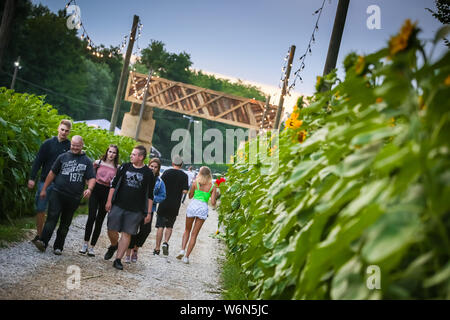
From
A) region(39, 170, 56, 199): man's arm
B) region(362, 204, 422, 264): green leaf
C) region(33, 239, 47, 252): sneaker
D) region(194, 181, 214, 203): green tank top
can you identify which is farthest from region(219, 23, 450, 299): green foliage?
region(194, 181, 214, 203): green tank top

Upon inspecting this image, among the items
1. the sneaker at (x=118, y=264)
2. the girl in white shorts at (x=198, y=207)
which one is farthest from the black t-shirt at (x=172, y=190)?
the sneaker at (x=118, y=264)

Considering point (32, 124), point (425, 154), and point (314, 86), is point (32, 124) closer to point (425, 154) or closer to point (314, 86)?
point (314, 86)

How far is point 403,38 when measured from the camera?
5.46 ft

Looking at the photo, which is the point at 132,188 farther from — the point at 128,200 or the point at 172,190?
the point at 172,190

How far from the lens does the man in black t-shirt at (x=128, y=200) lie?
7203mm

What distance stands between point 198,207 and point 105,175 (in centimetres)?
227

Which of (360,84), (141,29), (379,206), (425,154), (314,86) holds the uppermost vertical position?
(141,29)

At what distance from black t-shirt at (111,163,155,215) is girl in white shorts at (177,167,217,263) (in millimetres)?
2119

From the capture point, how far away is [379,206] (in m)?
1.54

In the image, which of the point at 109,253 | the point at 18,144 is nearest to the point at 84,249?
the point at 109,253

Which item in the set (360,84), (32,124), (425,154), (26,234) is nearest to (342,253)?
(425,154)

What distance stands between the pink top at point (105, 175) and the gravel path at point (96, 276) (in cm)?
127

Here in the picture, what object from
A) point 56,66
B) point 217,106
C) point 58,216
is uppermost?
point 56,66
